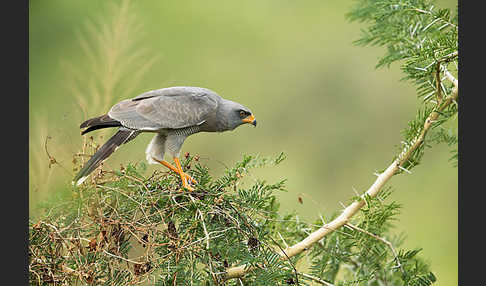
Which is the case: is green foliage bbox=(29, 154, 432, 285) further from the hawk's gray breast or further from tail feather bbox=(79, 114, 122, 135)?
the hawk's gray breast

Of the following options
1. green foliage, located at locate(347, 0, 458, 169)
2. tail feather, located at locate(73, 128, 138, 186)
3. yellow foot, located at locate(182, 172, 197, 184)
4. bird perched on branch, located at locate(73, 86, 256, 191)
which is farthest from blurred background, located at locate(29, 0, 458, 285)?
yellow foot, located at locate(182, 172, 197, 184)

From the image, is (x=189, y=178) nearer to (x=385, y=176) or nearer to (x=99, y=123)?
(x=99, y=123)

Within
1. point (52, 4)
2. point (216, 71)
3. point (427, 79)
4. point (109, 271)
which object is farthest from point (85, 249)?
point (52, 4)

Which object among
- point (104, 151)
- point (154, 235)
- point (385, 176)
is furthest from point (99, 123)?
point (385, 176)

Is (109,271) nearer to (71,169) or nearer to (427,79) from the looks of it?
(71,169)

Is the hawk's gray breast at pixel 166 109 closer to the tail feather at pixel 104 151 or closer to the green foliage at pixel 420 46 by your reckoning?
the tail feather at pixel 104 151

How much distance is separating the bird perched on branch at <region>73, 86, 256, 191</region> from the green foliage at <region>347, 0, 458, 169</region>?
472 millimetres

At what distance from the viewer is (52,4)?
14.3 ft

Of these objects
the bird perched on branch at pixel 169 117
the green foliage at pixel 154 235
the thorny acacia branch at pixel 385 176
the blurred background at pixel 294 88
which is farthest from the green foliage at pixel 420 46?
the blurred background at pixel 294 88

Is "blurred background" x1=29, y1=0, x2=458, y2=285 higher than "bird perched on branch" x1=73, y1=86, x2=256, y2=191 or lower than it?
lower

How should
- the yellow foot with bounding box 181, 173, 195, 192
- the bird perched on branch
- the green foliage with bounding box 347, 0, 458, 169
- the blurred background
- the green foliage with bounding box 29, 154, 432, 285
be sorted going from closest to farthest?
the green foliage with bounding box 29, 154, 432, 285 → the yellow foot with bounding box 181, 173, 195, 192 → the green foliage with bounding box 347, 0, 458, 169 → the bird perched on branch → the blurred background

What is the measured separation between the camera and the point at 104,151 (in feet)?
4.25

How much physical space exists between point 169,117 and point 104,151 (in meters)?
0.33

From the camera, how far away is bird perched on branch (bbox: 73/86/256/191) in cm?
149
